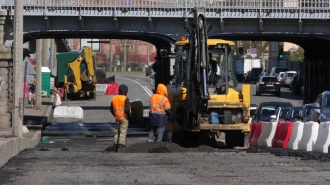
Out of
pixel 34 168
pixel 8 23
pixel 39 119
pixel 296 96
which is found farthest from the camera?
pixel 296 96

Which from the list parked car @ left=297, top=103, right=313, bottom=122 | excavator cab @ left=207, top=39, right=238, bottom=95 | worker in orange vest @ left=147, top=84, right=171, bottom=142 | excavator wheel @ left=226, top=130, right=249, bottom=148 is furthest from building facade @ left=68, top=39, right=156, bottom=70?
worker in orange vest @ left=147, top=84, right=171, bottom=142

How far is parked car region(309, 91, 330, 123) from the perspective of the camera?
24188 mm

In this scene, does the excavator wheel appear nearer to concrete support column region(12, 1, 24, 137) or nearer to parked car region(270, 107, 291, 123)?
concrete support column region(12, 1, 24, 137)

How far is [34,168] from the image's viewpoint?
14234 millimetres

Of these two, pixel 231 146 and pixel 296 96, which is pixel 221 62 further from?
pixel 296 96

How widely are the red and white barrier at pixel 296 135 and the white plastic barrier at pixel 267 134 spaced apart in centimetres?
179

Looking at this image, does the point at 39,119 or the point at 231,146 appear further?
the point at 39,119

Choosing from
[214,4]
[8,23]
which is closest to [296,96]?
[214,4]

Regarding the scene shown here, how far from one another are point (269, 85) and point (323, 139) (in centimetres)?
4802

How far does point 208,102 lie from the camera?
833 inches

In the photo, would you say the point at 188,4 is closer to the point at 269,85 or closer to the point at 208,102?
the point at 208,102

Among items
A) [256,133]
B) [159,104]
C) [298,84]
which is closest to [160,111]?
[159,104]

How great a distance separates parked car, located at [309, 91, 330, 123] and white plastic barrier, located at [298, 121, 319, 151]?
10.1 feet

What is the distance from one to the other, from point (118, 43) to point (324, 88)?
341 feet
